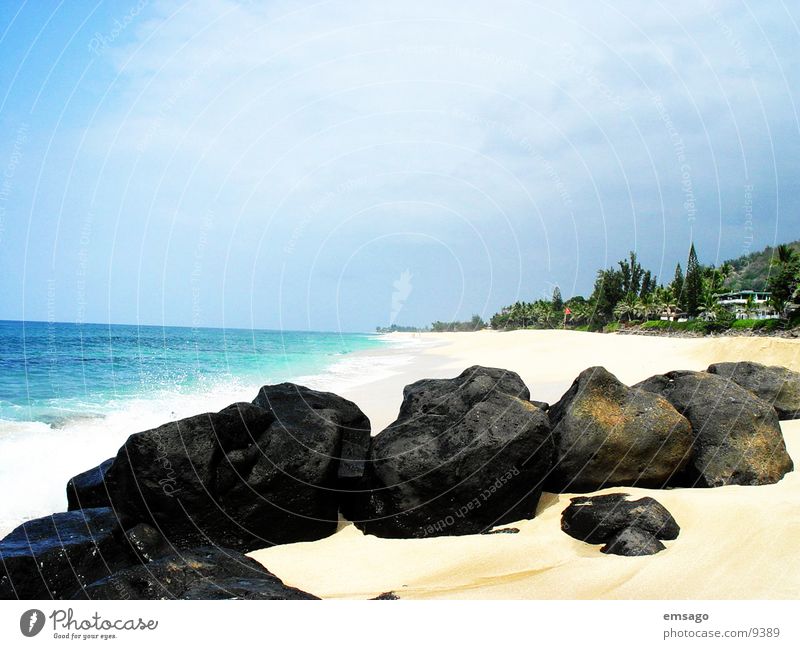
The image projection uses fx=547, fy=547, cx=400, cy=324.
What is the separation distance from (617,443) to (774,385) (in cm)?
650

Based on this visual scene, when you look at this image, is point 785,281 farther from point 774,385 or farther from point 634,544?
point 634,544

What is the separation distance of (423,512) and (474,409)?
4.88 ft

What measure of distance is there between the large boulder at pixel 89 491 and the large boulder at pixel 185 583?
2.34 m

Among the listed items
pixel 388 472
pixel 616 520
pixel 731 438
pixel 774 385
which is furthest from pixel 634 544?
pixel 774 385

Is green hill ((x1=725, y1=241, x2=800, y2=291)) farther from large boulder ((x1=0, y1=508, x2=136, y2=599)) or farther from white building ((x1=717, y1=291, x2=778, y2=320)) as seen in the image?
large boulder ((x1=0, y1=508, x2=136, y2=599))

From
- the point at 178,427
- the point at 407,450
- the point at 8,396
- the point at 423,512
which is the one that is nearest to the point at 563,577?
the point at 423,512

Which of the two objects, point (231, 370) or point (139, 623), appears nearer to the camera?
point (139, 623)

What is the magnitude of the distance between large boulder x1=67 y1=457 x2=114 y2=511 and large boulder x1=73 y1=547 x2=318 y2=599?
2341 millimetres

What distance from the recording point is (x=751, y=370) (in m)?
11.9

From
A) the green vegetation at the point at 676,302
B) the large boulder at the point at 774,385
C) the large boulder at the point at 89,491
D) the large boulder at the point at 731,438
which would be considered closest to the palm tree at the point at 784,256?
Answer: the green vegetation at the point at 676,302

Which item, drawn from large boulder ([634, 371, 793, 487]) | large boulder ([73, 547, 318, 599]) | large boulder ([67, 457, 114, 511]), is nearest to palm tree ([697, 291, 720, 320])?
large boulder ([634, 371, 793, 487])

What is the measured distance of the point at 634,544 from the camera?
18.7 feet

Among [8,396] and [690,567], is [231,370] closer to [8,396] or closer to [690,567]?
[8,396]

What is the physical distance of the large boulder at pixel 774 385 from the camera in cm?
1158
